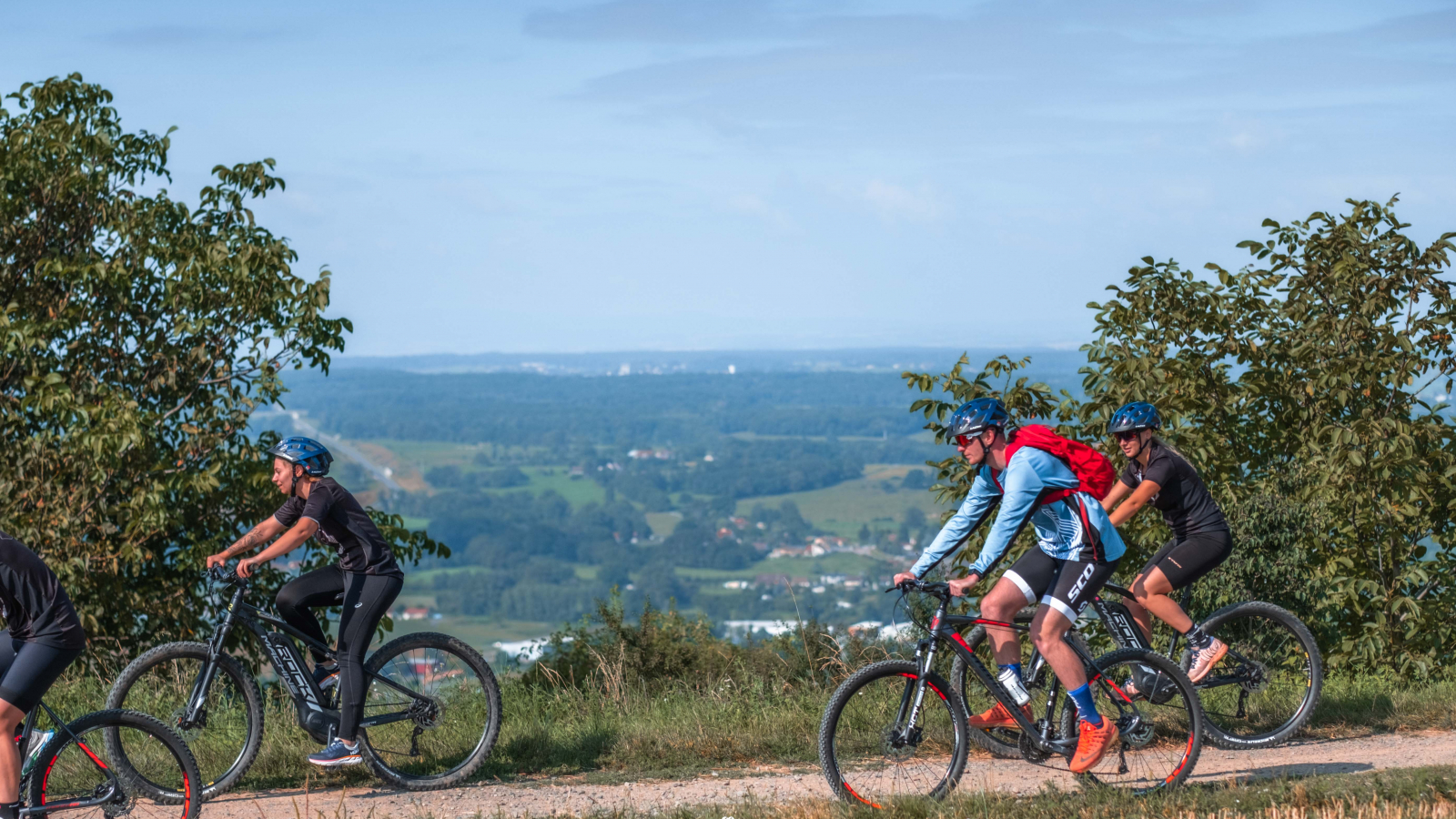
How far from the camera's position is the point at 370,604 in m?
6.39

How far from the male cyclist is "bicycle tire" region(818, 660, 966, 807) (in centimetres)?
24

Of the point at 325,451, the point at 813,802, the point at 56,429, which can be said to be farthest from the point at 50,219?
the point at 813,802

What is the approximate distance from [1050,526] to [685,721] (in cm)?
260

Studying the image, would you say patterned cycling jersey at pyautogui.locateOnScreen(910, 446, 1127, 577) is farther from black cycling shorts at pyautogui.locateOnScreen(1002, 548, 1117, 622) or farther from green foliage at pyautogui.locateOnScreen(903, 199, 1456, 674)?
green foliage at pyautogui.locateOnScreen(903, 199, 1456, 674)

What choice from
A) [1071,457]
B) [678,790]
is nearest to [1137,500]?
[1071,457]

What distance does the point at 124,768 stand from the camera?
5621 mm

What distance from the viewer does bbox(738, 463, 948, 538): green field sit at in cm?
12800

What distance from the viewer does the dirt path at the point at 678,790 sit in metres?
5.94

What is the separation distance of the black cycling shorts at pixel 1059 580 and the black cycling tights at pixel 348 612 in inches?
126

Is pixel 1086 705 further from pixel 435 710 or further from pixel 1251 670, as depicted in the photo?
pixel 435 710

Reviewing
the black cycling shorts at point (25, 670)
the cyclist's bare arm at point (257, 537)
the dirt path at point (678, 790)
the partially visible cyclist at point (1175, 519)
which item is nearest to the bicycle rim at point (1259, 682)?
the partially visible cyclist at point (1175, 519)

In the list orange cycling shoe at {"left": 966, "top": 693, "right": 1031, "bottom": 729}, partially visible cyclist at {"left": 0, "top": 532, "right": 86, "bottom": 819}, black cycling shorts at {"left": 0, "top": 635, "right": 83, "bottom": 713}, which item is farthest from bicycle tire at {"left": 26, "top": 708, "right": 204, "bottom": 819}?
orange cycling shoe at {"left": 966, "top": 693, "right": 1031, "bottom": 729}

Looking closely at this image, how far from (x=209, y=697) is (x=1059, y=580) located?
14.2ft

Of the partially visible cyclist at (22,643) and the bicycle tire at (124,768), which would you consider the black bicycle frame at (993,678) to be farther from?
the partially visible cyclist at (22,643)
